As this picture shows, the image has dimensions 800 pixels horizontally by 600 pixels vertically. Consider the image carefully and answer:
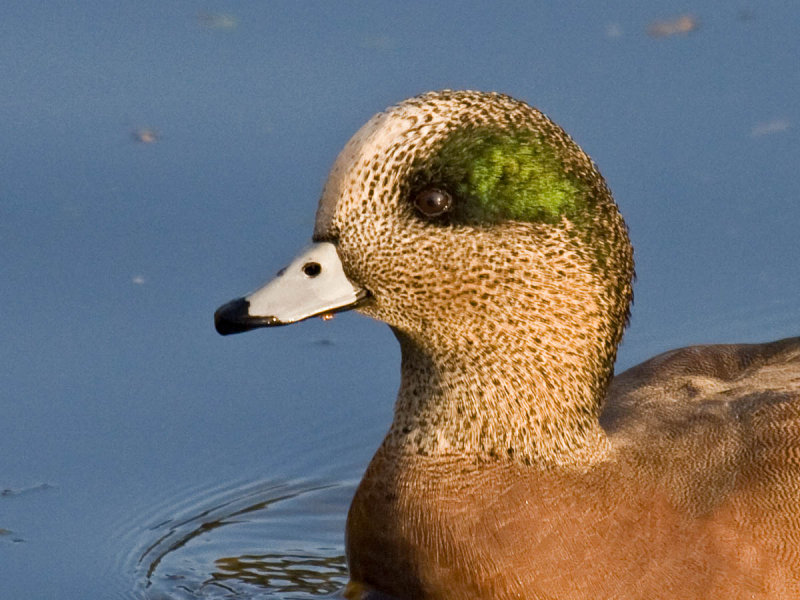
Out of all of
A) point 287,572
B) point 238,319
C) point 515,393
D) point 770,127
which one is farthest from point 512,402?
point 770,127

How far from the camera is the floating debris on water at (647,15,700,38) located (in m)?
8.24

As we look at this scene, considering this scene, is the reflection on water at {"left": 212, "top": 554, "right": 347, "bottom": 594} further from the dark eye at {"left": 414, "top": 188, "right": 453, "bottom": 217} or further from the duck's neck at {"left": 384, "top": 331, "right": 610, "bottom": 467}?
the dark eye at {"left": 414, "top": 188, "right": 453, "bottom": 217}

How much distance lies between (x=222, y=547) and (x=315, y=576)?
40cm

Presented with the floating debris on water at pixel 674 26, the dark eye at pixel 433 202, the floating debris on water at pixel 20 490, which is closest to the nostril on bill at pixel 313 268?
the dark eye at pixel 433 202

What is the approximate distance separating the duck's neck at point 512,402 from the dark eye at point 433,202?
37 cm

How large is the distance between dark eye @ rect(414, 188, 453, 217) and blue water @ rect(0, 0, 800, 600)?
1.38 metres

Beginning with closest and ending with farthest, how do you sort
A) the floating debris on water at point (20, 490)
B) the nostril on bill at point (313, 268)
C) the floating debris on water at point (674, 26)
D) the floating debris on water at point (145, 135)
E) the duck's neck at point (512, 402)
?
the nostril on bill at point (313, 268) → the duck's neck at point (512, 402) → the floating debris on water at point (20, 490) → the floating debris on water at point (145, 135) → the floating debris on water at point (674, 26)

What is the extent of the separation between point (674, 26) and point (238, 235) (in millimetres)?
2241

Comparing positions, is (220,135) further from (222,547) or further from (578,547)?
(578,547)

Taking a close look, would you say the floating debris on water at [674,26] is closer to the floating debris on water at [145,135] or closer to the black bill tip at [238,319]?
the floating debris on water at [145,135]

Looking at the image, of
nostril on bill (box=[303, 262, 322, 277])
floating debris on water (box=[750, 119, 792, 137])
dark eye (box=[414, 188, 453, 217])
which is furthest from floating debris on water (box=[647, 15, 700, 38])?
nostril on bill (box=[303, 262, 322, 277])

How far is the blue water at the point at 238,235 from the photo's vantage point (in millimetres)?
6332

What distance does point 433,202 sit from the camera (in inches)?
198

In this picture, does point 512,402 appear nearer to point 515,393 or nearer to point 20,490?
point 515,393
